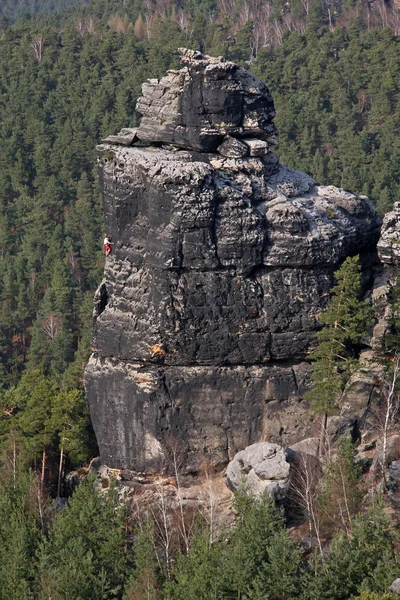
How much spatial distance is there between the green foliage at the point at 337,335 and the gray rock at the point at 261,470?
8.36ft

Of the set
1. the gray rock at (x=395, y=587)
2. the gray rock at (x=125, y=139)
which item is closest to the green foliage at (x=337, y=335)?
the gray rock at (x=125, y=139)

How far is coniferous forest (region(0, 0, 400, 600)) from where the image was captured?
3944 centimetres

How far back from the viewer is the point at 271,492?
42.6 metres

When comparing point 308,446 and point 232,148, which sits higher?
point 232,148

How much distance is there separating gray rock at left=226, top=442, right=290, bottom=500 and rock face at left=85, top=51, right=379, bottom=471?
191 centimetres

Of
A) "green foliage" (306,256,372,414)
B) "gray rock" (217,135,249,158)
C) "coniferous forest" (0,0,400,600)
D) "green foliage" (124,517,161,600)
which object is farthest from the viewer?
"gray rock" (217,135,249,158)

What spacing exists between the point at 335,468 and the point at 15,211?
63800 mm

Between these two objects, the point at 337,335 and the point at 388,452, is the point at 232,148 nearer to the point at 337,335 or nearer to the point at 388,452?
the point at 337,335

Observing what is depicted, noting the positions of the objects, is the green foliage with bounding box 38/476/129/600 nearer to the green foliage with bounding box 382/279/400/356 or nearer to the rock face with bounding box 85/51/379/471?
the rock face with bounding box 85/51/379/471

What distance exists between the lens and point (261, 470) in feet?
143

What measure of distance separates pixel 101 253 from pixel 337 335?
47459mm

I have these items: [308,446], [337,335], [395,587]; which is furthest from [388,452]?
[395,587]

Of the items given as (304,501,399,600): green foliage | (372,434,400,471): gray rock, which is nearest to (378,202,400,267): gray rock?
(372,434,400,471): gray rock

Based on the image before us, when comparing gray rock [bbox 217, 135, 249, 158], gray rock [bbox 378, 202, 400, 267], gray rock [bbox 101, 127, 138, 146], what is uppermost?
gray rock [bbox 101, 127, 138, 146]
